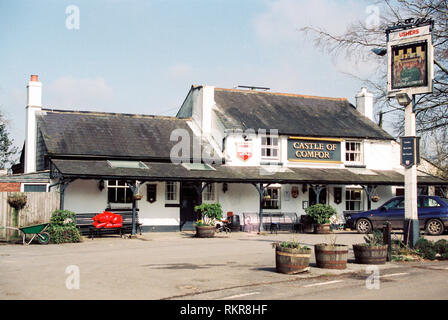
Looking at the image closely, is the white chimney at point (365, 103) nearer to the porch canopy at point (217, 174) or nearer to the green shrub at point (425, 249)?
the porch canopy at point (217, 174)

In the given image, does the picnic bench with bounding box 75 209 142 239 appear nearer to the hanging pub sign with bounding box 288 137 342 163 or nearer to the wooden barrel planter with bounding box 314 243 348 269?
the hanging pub sign with bounding box 288 137 342 163

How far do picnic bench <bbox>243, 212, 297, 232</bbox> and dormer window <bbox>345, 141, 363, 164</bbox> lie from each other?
5.12 m

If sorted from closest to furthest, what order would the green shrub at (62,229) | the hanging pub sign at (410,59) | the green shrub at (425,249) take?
the green shrub at (425,249)
the hanging pub sign at (410,59)
the green shrub at (62,229)

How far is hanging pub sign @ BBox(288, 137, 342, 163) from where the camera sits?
1129 inches

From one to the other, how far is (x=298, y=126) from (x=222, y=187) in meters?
5.67

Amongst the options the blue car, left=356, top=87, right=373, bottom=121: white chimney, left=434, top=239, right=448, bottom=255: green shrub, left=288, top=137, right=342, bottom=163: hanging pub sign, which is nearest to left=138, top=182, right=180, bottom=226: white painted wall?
left=288, top=137, right=342, bottom=163: hanging pub sign

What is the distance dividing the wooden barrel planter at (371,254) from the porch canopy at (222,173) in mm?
11214

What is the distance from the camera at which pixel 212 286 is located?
10727 millimetres

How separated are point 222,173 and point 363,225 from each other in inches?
264

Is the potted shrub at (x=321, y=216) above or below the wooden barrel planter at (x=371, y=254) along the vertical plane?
above

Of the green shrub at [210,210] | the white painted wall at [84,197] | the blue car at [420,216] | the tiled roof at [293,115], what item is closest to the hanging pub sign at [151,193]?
the white painted wall at [84,197]

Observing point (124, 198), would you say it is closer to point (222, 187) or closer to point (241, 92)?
point (222, 187)

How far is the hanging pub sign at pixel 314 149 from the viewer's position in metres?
28.7
